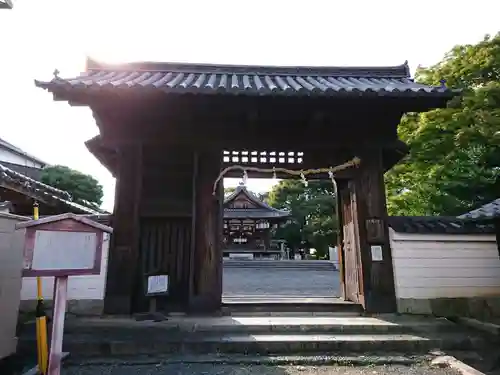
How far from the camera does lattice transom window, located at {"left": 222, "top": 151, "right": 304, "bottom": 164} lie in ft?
22.1

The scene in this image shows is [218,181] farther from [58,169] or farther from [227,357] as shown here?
[58,169]

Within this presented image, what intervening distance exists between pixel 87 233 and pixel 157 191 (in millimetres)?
2752

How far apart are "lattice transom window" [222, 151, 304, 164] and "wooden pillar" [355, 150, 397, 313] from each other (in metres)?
1.36

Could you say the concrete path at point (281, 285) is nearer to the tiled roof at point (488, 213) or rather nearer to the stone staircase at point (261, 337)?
the stone staircase at point (261, 337)

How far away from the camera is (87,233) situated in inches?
138

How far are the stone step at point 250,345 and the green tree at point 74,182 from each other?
910 inches

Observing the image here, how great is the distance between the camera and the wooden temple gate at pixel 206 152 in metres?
5.67

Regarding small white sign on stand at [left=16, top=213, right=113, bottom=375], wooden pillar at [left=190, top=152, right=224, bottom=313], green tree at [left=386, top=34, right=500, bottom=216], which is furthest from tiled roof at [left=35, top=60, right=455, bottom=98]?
green tree at [left=386, top=34, right=500, bottom=216]

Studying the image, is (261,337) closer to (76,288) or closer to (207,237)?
(207,237)

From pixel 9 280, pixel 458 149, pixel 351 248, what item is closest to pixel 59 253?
pixel 9 280

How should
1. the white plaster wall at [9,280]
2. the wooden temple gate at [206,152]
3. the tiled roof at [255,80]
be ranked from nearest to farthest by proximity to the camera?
the white plaster wall at [9,280]
the tiled roof at [255,80]
the wooden temple gate at [206,152]

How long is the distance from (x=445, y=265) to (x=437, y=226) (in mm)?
710

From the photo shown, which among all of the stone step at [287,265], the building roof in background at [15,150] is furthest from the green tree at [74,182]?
the stone step at [287,265]

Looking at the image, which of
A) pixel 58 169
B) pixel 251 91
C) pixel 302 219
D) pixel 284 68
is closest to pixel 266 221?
pixel 302 219
